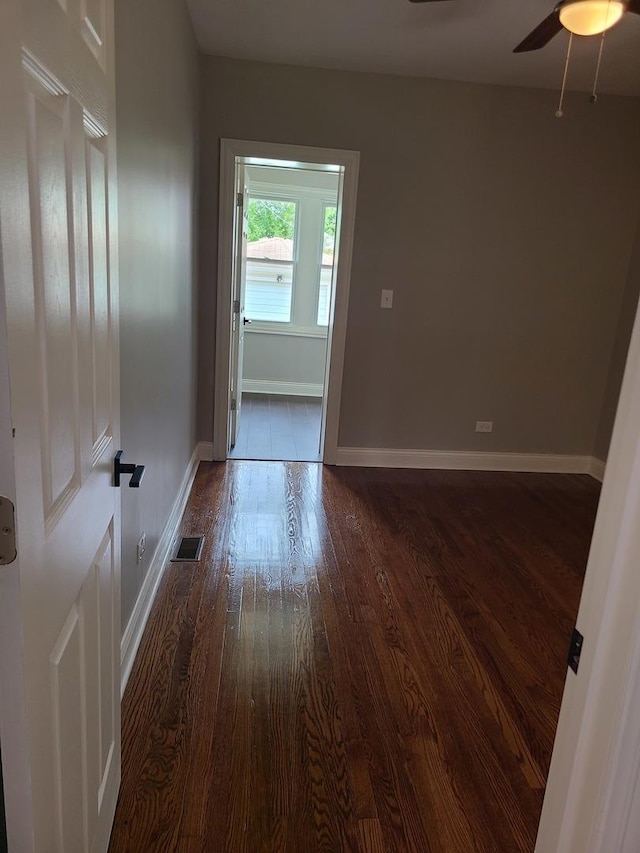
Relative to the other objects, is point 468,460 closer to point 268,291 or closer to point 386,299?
point 386,299

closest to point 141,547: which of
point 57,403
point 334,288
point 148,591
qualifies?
point 148,591

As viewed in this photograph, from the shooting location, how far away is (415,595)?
267 cm

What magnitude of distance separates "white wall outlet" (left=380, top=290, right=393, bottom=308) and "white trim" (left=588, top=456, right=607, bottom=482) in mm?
2008

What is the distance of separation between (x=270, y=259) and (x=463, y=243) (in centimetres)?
297

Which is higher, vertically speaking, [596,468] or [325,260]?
[325,260]

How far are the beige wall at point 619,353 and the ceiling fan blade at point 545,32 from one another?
202 centimetres

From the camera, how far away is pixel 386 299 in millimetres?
4125

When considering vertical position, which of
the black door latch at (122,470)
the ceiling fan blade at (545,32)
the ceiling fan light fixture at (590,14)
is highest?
the ceiling fan blade at (545,32)

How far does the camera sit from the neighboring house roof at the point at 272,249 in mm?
6508

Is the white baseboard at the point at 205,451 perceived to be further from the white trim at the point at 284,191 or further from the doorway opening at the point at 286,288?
the white trim at the point at 284,191

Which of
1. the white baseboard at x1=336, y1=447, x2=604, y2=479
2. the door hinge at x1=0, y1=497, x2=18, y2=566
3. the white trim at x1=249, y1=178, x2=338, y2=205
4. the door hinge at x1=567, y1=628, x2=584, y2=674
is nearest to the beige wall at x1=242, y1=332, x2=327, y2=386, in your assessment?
the white trim at x1=249, y1=178, x2=338, y2=205

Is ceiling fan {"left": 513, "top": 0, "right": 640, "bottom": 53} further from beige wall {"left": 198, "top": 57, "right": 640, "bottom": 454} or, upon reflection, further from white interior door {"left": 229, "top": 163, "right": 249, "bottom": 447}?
white interior door {"left": 229, "top": 163, "right": 249, "bottom": 447}

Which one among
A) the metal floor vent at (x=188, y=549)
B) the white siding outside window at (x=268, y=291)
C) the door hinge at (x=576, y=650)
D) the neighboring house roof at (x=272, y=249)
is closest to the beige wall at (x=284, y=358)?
the white siding outside window at (x=268, y=291)

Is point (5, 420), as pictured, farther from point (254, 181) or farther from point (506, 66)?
point (254, 181)
